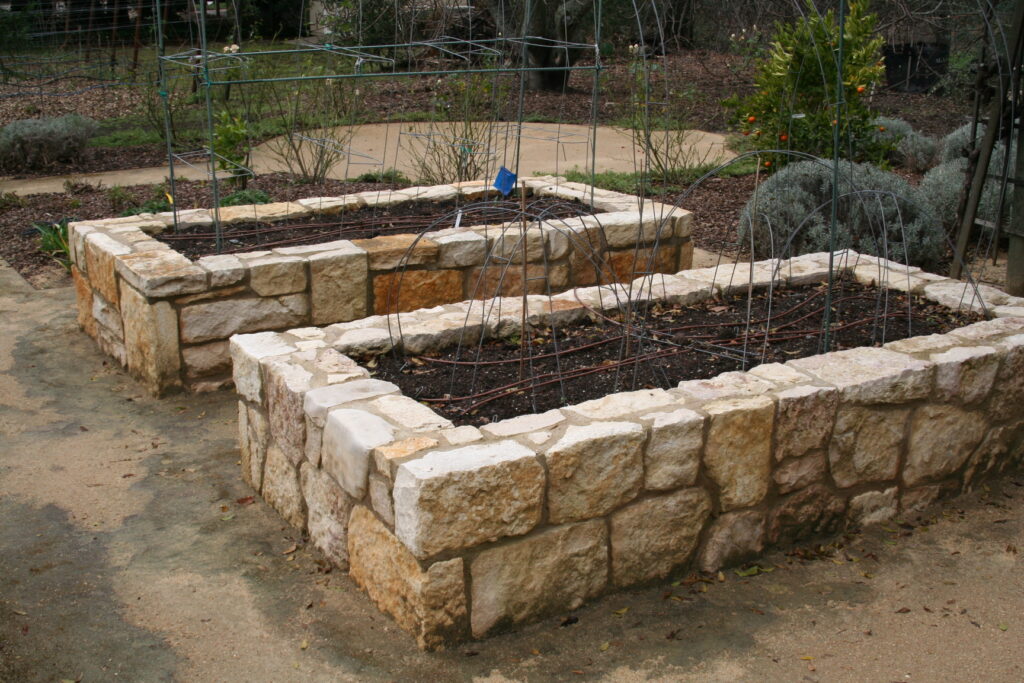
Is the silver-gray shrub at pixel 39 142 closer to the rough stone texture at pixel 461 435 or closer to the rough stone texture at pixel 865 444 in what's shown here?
the rough stone texture at pixel 461 435

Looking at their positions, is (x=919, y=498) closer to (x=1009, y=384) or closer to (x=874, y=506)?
(x=874, y=506)

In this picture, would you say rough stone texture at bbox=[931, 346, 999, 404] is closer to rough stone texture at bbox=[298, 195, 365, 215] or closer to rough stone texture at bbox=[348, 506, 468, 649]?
rough stone texture at bbox=[348, 506, 468, 649]

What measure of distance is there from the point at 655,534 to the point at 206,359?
8.25 ft

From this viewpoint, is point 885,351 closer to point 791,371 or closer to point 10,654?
point 791,371

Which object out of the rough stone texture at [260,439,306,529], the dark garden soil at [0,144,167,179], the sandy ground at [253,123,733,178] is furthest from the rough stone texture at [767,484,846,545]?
the dark garden soil at [0,144,167,179]

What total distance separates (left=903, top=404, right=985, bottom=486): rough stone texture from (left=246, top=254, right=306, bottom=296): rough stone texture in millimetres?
2830

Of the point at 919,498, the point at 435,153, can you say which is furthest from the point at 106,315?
the point at 435,153

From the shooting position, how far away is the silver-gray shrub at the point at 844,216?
6.25m

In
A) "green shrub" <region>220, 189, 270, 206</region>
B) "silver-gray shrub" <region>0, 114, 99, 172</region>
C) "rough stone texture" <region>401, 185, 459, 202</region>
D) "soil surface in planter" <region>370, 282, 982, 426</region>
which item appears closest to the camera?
"soil surface in planter" <region>370, 282, 982, 426</region>

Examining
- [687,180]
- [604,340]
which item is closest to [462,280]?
[604,340]

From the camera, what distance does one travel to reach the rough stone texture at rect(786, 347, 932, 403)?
332 centimetres

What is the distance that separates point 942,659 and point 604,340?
66.6 inches

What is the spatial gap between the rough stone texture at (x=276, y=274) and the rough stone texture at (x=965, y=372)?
285 cm

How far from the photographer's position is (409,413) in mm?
3096
